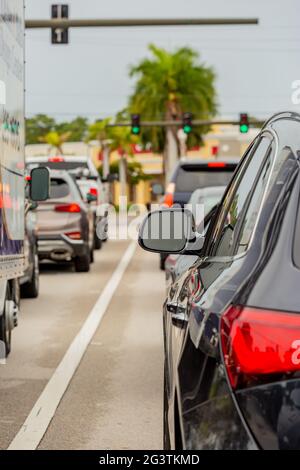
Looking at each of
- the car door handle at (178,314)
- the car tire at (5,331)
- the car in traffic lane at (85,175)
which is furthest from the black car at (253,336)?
the car in traffic lane at (85,175)

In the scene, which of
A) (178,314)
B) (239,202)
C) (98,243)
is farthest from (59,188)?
(178,314)

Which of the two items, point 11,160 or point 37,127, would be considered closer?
point 11,160

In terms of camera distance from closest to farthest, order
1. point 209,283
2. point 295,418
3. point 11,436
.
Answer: point 295,418 < point 209,283 < point 11,436

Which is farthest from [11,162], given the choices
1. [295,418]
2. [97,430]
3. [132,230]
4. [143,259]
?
[132,230]

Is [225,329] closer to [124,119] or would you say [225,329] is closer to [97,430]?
[97,430]

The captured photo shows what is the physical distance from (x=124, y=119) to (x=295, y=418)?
92.4 metres

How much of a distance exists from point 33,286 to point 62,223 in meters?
4.39

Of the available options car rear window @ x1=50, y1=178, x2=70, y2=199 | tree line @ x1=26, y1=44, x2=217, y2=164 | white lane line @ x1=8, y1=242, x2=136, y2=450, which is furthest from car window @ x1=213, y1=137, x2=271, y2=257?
tree line @ x1=26, y1=44, x2=217, y2=164

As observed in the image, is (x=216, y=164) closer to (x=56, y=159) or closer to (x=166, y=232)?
(x=56, y=159)

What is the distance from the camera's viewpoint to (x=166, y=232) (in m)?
4.96

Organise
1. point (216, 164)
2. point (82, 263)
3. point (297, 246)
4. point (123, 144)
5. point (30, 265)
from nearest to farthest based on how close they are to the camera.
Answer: point (297, 246) < point (30, 265) < point (216, 164) < point (82, 263) < point (123, 144)

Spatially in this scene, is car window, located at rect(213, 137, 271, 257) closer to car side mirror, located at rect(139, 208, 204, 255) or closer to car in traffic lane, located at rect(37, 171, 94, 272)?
car side mirror, located at rect(139, 208, 204, 255)
